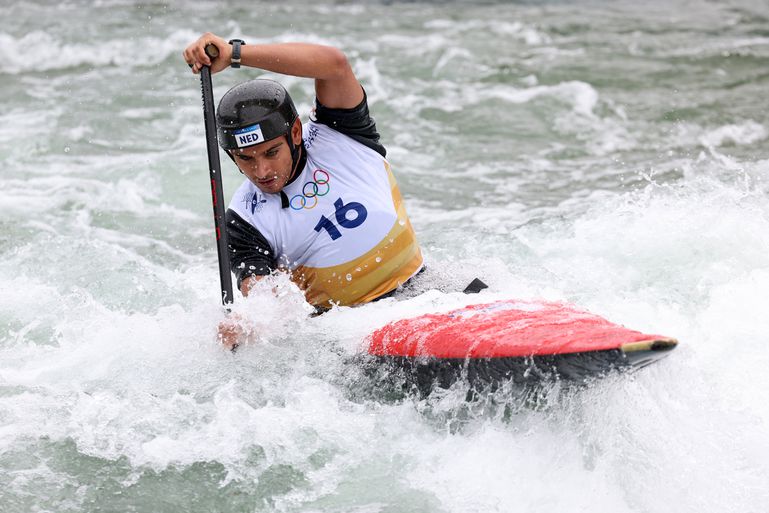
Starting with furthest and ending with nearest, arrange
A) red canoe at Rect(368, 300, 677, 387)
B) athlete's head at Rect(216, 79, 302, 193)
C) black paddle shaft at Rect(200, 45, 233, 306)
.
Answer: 1. black paddle shaft at Rect(200, 45, 233, 306)
2. athlete's head at Rect(216, 79, 302, 193)
3. red canoe at Rect(368, 300, 677, 387)

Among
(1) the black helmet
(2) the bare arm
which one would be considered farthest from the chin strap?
(2) the bare arm

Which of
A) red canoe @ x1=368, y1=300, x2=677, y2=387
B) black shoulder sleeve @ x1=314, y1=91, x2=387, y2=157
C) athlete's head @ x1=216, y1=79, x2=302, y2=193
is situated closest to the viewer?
red canoe @ x1=368, y1=300, x2=677, y2=387

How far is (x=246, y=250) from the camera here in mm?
4234

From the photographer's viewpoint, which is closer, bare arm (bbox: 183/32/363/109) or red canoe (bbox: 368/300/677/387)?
red canoe (bbox: 368/300/677/387)

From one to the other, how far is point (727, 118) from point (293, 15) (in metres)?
7.34

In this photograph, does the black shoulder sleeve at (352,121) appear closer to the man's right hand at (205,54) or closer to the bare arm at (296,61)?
the bare arm at (296,61)

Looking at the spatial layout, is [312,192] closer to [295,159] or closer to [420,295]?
[295,159]

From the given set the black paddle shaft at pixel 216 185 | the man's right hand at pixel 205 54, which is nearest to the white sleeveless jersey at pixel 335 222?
the black paddle shaft at pixel 216 185

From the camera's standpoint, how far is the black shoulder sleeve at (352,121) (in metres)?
4.38

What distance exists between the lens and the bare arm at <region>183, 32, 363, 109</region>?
393 cm

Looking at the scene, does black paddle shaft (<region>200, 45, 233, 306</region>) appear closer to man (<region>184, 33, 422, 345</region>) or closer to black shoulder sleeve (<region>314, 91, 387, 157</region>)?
man (<region>184, 33, 422, 345</region>)

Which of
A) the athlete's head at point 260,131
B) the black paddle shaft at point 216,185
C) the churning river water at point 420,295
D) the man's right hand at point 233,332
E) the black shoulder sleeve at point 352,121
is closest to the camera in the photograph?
the churning river water at point 420,295

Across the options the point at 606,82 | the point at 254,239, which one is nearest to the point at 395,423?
the point at 254,239

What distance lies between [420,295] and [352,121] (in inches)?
33.1
